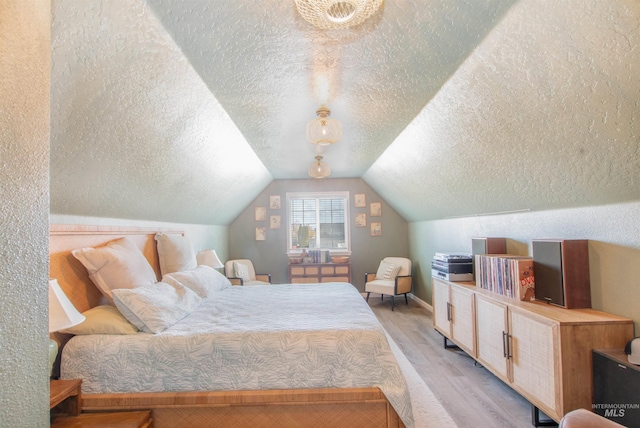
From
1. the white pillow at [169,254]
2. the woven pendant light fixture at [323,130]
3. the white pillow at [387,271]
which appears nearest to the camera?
the woven pendant light fixture at [323,130]

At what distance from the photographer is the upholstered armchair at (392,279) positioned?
4.85 meters

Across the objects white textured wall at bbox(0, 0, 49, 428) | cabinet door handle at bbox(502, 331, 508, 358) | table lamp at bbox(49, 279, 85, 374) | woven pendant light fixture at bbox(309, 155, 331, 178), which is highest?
woven pendant light fixture at bbox(309, 155, 331, 178)

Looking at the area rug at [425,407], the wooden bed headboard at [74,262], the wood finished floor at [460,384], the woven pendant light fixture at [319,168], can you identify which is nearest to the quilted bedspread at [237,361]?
the wooden bed headboard at [74,262]

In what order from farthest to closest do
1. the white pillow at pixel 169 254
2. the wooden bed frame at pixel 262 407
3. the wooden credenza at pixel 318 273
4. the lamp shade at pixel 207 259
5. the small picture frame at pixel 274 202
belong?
1. the small picture frame at pixel 274 202
2. the wooden credenza at pixel 318 273
3. the lamp shade at pixel 207 259
4. the white pillow at pixel 169 254
5. the wooden bed frame at pixel 262 407

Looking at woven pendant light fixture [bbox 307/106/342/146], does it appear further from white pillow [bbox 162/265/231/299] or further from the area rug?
the area rug

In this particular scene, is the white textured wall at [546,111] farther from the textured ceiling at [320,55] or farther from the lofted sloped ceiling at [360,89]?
the textured ceiling at [320,55]

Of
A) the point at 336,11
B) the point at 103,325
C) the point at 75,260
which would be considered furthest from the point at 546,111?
the point at 75,260

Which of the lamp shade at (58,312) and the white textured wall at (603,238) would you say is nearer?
the lamp shade at (58,312)

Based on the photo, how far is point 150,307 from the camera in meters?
1.92

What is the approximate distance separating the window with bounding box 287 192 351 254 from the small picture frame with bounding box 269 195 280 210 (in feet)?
0.74

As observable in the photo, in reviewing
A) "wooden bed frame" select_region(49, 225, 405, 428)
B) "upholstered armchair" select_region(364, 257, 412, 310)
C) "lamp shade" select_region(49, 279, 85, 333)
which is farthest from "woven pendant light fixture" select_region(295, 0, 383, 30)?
"upholstered armchair" select_region(364, 257, 412, 310)

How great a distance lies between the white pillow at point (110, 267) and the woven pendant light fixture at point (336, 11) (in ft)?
6.28

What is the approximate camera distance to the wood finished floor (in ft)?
6.73

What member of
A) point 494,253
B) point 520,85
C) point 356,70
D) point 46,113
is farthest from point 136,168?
point 494,253
